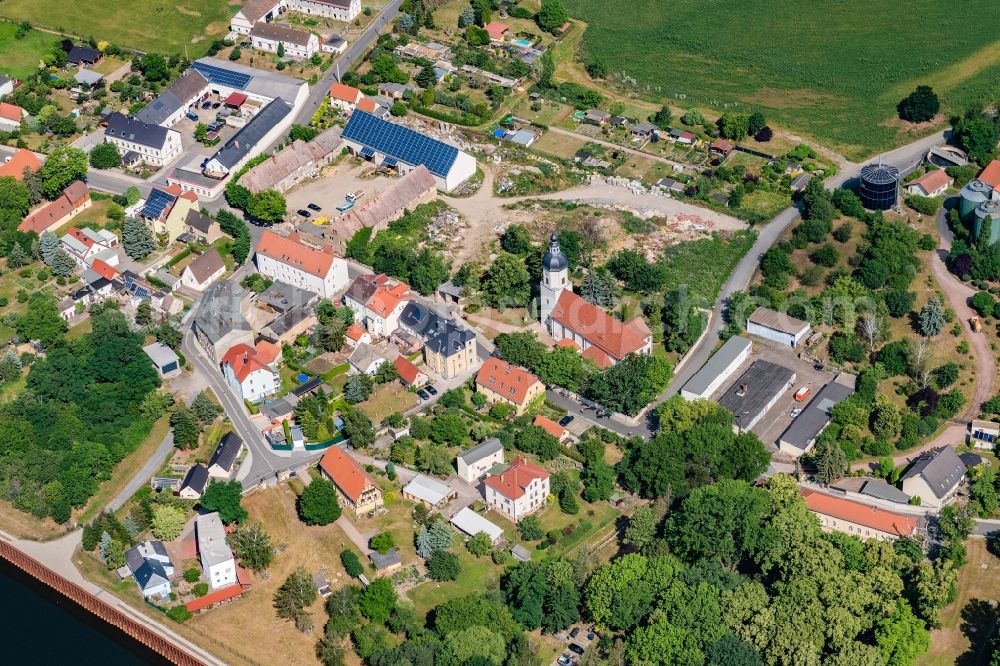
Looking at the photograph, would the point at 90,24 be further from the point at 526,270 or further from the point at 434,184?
the point at 526,270

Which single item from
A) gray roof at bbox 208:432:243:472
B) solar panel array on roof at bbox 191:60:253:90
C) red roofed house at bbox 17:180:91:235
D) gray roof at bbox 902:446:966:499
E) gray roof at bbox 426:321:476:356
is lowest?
red roofed house at bbox 17:180:91:235

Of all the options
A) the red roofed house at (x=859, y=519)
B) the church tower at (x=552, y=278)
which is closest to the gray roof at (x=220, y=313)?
the church tower at (x=552, y=278)

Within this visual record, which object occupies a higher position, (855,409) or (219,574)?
(855,409)

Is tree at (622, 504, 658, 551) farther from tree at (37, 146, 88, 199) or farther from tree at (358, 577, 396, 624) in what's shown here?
tree at (37, 146, 88, 199)

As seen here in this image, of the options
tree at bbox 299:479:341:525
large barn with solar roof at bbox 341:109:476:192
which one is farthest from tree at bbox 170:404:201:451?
large barn with solar roof at bbox 341:109:476:192

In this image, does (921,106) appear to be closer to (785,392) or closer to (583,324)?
(785,392)

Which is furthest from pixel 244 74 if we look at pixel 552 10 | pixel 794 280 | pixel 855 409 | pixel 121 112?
pixel 855 409

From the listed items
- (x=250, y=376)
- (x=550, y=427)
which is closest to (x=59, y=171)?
(x=250, y=376)
